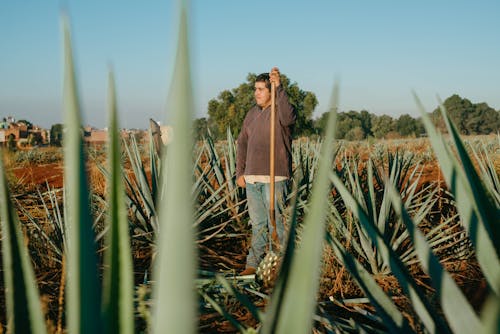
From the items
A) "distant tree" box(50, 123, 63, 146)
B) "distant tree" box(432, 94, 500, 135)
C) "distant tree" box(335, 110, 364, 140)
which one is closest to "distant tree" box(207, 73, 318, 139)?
"distant tree" box(50, 123, 63, 146)

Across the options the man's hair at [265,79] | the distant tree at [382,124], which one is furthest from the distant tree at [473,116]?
the man's hair at [265,79]

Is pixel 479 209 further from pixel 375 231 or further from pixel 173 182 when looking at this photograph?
pixel 173 182

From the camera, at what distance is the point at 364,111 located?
216ft

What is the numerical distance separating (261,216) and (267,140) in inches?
20.2

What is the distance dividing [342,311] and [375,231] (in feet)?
5.31

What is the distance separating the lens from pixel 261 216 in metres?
2.99

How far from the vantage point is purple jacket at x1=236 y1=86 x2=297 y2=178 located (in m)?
2.95

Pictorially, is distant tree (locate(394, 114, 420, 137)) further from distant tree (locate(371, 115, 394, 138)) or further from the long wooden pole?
the long wooden pole

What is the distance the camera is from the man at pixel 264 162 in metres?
2.90

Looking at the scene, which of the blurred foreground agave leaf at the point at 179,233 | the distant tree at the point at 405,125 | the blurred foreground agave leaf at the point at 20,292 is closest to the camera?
the blurred foreground agave leaf at the point at 179,233

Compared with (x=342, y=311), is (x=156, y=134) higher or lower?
higher

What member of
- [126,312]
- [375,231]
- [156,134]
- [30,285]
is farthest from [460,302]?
[156,134]

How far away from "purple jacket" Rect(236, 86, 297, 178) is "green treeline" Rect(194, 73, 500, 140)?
19843 millimetres

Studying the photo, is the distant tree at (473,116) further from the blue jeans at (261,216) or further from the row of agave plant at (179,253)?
the row of agave plant at (179,253)
